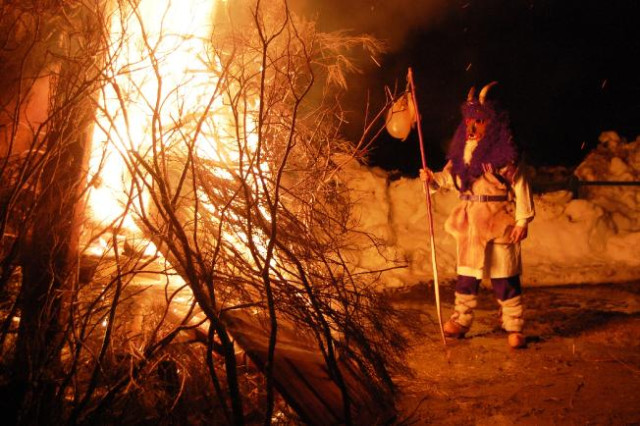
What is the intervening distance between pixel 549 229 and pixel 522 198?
4.44 metres

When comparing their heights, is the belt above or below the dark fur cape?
below

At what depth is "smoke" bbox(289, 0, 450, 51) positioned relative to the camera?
1209cm

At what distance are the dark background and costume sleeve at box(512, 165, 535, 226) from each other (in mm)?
9371

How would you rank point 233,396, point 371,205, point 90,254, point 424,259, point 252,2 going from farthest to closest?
point 371,205
point 424,259
point 252,2
point 90,254
point 233,396

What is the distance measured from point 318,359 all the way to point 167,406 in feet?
3.63

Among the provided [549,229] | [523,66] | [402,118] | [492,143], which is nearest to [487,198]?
[492,143]

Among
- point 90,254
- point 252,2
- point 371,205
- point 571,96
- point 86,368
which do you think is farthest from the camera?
point 571,96

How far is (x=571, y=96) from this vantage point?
15469mm

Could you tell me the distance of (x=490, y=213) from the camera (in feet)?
16.6

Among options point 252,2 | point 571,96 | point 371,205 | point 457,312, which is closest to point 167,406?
point 457,312

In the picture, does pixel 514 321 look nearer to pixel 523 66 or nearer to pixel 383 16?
pixel 383 16

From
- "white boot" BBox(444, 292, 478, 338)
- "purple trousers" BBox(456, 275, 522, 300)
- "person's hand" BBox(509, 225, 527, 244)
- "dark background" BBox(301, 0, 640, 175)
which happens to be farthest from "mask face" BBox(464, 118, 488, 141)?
"dark background" BBox(301, 0, 640, 175)

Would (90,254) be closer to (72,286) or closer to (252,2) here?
(72,286)

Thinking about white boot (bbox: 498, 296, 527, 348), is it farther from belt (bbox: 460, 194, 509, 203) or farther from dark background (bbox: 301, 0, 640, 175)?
dark background (bbox: 301, 0, 640, 175)
